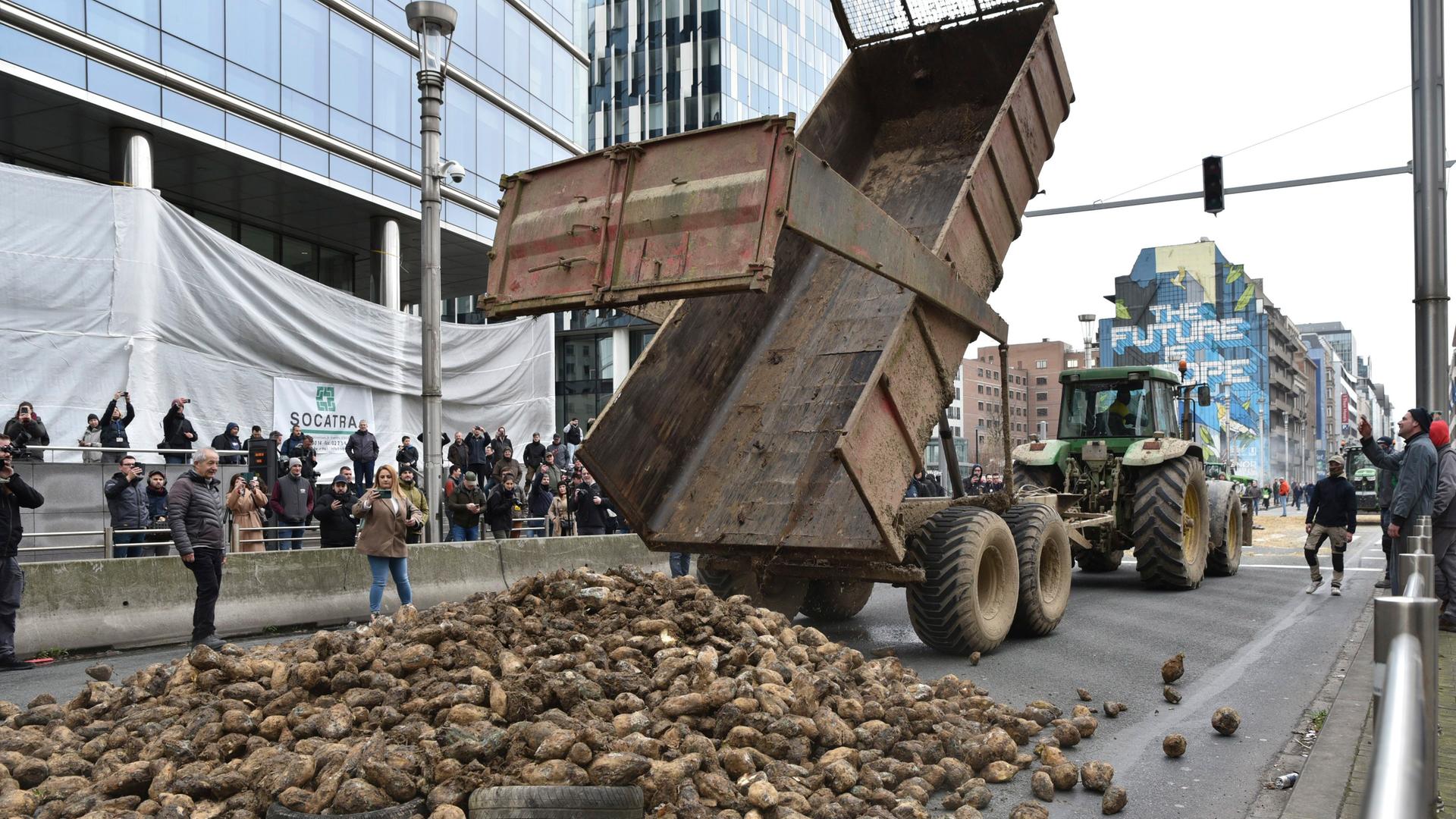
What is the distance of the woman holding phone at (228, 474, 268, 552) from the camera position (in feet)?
38.7

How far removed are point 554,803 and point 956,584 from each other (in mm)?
4401

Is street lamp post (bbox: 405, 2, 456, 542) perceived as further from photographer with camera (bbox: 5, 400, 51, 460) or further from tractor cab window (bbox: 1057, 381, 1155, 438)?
tractor cab window (bbox: 1057, 381, 1155, 438)

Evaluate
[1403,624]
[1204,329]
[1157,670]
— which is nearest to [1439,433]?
[1157,670]

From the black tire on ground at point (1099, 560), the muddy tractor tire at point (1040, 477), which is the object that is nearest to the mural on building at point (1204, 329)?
the black tire on ground at point (1099, 560)

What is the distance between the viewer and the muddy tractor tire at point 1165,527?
467 inches

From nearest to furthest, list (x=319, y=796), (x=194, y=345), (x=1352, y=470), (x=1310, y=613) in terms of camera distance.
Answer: (x=319, y=796), (x=1310, y=613), (x=194, y=345), (x=1352, y=470)

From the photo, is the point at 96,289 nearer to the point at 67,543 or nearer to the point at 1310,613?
the point at 67,543

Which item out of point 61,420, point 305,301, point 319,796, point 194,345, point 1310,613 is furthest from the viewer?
point 305,301

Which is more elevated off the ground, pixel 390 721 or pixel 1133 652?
pixel 390 721

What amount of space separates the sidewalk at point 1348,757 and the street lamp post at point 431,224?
10.1 metres

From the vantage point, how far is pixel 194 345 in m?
16.2

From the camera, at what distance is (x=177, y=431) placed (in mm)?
14008

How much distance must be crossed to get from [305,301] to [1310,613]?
55.7 feet

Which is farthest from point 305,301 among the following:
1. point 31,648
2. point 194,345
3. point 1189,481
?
point 1189,481
